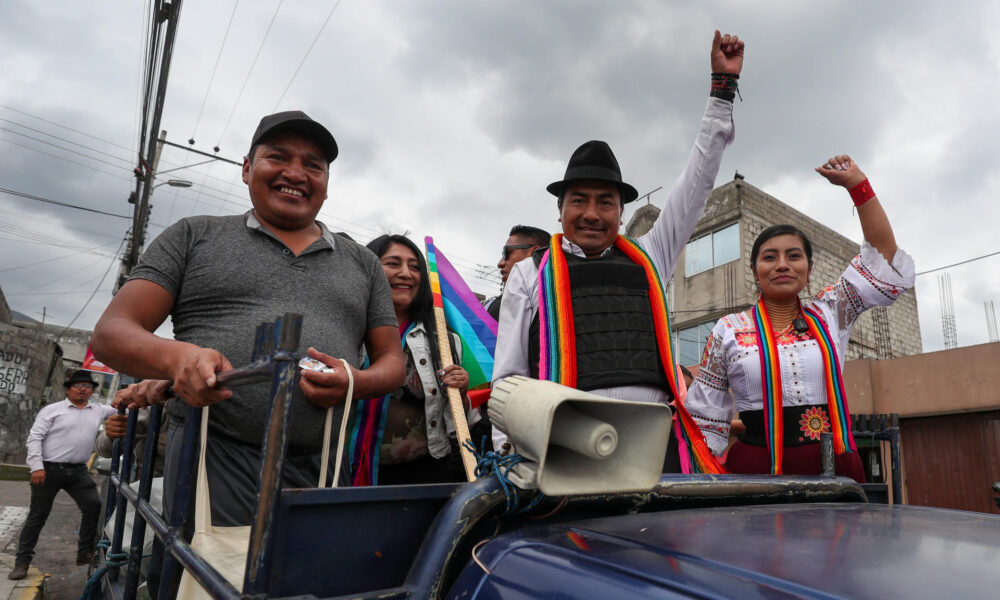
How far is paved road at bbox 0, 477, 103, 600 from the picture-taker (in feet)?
18.5

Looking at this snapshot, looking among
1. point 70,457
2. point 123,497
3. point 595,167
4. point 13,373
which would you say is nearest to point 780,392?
point 595,167

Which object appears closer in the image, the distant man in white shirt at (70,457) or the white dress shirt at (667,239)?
the white dress shirt at (667,239)

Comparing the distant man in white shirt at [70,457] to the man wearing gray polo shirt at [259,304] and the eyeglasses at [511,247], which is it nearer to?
the eyeglasses at [511,247]

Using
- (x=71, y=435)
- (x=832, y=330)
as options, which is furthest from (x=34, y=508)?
(x=832, y=330)

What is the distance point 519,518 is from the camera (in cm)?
118

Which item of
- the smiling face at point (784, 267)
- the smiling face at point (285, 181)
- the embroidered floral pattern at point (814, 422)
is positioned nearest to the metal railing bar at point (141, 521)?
the smiling face at point (285, 181)

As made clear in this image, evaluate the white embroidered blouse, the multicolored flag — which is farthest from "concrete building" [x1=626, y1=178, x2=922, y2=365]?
the white embroidered blouse

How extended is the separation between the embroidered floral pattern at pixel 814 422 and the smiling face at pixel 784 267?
50 centimetres

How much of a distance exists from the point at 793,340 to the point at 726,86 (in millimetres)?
1058

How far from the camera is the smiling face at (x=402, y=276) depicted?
305cm

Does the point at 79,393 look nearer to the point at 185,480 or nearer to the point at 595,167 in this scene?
the point at 185,480

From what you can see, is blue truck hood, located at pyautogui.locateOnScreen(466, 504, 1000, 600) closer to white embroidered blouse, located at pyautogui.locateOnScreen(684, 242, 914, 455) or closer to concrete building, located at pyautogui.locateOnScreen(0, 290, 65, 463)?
white embroidered blouse, located at pyautogui.locateOnScreen(684, 242, 914, 455)

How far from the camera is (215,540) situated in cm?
131

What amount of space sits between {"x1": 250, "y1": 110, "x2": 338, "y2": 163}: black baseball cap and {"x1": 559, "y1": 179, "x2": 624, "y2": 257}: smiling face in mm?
924
